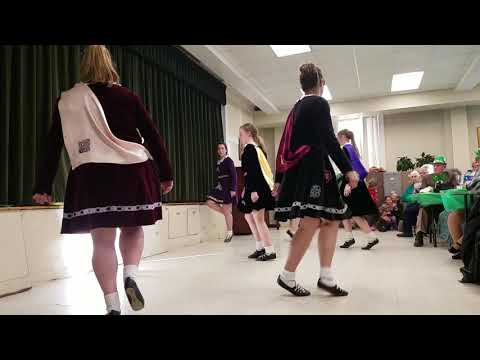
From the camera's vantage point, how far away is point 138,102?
151 cm

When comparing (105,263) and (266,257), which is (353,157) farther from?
(105,263)

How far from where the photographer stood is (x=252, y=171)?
333 centimetres

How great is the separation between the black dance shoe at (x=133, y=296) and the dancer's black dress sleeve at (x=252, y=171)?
1.95 metres

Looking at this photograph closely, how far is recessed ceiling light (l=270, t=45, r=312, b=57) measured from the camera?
18.1 ft

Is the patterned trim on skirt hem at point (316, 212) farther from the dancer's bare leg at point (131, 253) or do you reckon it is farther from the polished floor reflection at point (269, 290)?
the dancer's bare leg at point (131, 253)

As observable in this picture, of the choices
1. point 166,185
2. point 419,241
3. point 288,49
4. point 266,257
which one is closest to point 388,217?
point 419,241

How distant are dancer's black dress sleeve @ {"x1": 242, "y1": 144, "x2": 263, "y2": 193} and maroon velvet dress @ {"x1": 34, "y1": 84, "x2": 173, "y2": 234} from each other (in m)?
1.82

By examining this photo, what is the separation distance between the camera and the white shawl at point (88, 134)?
1.37 meters

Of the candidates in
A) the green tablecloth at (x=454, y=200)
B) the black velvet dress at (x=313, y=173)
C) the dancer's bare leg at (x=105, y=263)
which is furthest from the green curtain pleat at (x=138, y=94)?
the green tablecloth at (x=454, y=200)

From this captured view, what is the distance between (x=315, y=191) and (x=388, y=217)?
5437 mm
